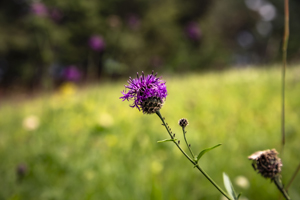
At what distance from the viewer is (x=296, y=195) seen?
1418 millimetres

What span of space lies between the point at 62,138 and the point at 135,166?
877mm

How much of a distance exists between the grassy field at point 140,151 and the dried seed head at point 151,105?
70 centimetres

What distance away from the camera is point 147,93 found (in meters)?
0.75

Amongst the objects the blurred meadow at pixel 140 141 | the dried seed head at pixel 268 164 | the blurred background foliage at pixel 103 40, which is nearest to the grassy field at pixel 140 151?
the blurred meadow at pixel 140 141

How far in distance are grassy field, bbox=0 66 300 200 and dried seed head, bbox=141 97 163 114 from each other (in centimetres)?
70

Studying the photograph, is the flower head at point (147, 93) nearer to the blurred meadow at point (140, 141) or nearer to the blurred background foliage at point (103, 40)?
the blurred meadow at point (140, 141)

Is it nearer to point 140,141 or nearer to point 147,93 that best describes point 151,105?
point 147,93

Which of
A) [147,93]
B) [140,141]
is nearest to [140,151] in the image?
[140,141]

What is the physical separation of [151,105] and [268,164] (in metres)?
0.40

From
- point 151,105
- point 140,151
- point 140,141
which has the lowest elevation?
point 151,105

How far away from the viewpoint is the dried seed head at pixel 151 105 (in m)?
0.72

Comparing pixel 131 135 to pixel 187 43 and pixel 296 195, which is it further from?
pixel 187 43

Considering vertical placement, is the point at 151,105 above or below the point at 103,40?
below

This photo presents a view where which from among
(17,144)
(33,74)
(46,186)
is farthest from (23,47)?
(46,186)
